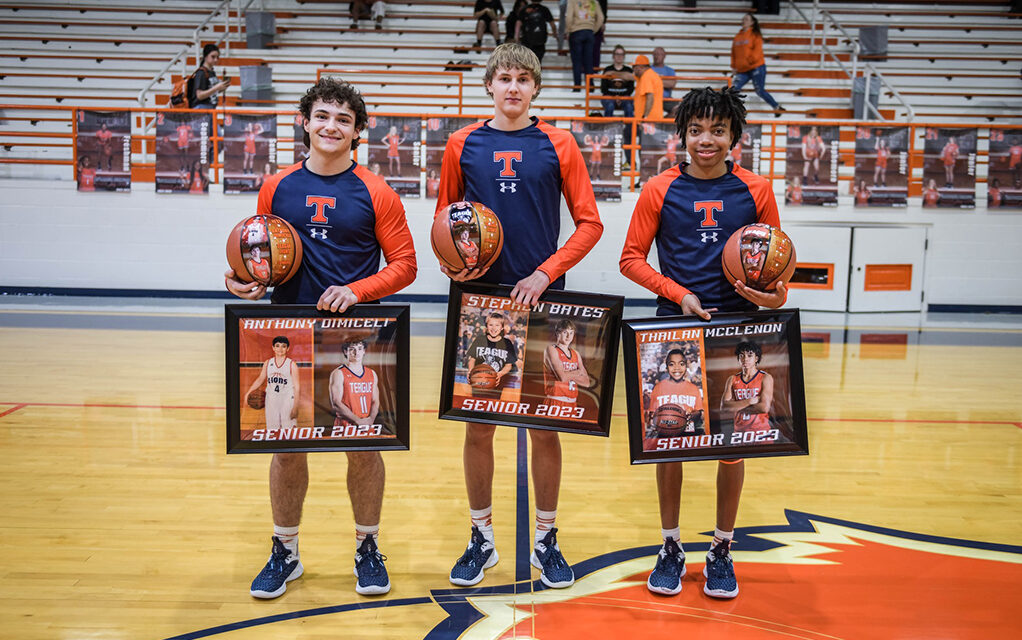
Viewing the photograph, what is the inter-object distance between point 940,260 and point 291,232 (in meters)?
9.82

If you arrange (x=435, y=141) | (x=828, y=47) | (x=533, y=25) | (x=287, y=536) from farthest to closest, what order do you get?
(x=828, y=47), (x=533, y=25), (x=435, y=141), (x=287, y=536)

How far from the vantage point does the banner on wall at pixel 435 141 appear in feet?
33.1

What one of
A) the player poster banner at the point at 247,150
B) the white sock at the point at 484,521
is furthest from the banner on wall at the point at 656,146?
the white sock at the point at 484,521

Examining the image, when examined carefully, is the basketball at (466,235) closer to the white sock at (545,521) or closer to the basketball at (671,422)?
the basketball at (671,422)

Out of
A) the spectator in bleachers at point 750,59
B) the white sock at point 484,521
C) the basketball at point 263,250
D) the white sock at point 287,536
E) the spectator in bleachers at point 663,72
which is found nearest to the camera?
the basketball at point 263,250

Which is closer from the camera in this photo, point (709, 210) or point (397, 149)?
point (709, 210)

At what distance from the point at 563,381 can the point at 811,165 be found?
8469 millimetres

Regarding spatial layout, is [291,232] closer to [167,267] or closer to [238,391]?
[238,391]

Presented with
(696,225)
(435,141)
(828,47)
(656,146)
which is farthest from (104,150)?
(828,47)

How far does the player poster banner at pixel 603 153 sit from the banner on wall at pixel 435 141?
4.90 ft

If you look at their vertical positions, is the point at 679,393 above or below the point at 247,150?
below

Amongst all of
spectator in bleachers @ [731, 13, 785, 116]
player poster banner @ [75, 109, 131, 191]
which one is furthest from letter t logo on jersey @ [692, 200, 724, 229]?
spectator in bleachers @ [731, 13, 785, 116]

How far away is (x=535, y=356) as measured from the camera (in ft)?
9.58

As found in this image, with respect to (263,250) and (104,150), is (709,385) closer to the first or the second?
(263,250)
